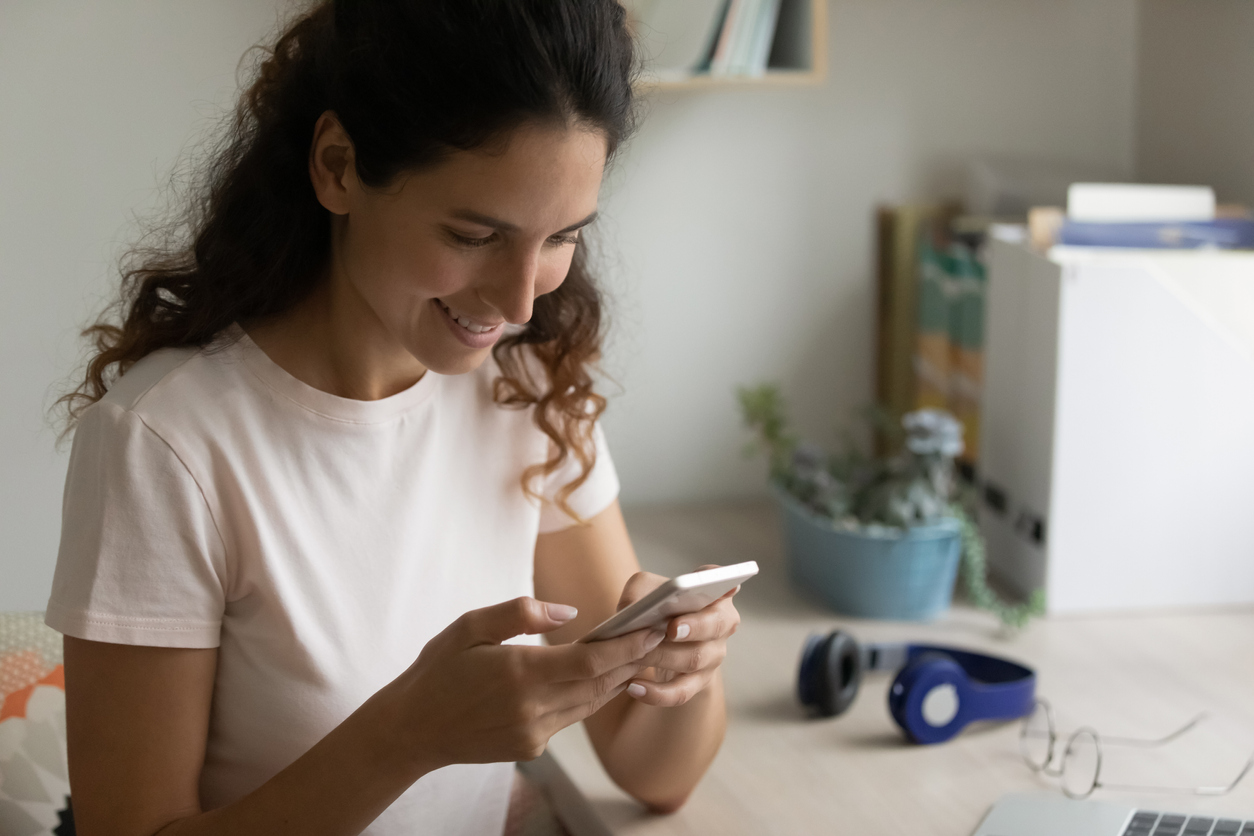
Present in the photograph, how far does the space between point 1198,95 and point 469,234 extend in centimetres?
127

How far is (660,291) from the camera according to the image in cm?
170

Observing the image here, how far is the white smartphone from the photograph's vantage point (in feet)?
2.03

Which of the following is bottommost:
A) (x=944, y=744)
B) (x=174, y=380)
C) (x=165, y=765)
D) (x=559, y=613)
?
(x=944, y=744)

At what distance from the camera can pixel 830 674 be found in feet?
3.39

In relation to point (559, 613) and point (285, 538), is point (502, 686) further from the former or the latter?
point (285, 538)

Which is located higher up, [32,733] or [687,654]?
[687,654]

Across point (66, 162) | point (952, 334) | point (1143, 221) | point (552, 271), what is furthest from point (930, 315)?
point (66, 162)

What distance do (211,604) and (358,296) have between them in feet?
0.78

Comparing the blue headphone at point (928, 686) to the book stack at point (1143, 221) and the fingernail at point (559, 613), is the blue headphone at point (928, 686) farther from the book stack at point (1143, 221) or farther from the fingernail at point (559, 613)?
the book stack at point (1143, 221)

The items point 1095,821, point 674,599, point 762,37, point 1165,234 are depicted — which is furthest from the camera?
point 762,37

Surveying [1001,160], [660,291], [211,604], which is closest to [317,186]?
[211,604]

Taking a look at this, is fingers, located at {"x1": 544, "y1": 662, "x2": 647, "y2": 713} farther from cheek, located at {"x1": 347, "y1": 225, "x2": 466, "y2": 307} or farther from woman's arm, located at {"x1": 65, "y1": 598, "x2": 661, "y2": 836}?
cheek, located at {"x1": 347, "y1": 225, "x2": 466, "y2": 307}

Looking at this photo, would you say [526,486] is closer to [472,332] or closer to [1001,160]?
[472,332]

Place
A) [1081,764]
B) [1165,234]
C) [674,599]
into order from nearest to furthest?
1. [674,599]
2. [1081,764]
3. [1165,234]
